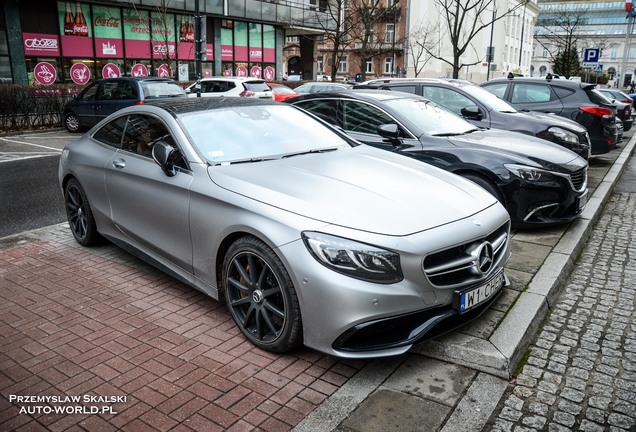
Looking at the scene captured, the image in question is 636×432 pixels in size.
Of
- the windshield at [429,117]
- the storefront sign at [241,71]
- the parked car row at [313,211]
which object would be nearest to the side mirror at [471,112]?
the windshield at [429,117]

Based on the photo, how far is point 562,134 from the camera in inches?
338

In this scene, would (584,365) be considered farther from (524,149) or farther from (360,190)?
(524,149)

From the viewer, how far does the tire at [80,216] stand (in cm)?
573

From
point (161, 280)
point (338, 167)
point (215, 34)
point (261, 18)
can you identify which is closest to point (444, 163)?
point (338, 167)

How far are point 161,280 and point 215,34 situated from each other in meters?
29.1

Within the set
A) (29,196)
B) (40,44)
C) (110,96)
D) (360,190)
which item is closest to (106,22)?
(40,44)

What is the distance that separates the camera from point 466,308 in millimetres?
3482

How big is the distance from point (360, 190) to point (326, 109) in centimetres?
353

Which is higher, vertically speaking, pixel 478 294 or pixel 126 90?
→ pixel 126 90

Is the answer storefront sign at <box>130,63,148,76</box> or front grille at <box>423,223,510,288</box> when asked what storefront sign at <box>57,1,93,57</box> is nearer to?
storefront sign at <box>130,63,148,76</box>

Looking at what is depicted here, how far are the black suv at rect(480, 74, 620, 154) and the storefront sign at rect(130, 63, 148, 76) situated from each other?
841 inches

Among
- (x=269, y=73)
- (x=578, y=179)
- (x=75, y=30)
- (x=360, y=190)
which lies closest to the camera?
(x=360, y=190)

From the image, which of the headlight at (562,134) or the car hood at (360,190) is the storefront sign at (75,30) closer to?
the headlight at (562,134)

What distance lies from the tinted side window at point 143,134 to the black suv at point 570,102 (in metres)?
8.48
